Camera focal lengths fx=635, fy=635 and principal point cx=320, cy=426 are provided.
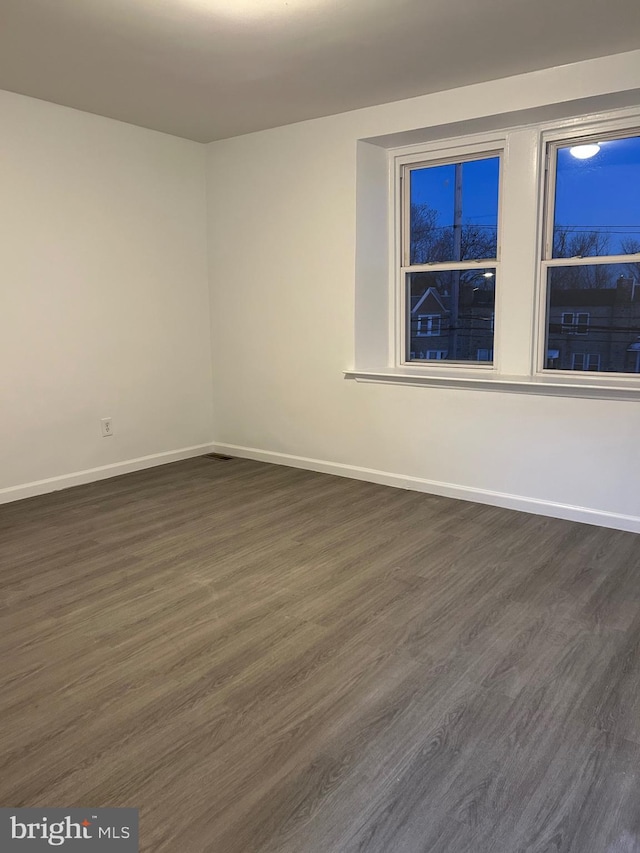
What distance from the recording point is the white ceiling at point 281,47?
2.72 meters

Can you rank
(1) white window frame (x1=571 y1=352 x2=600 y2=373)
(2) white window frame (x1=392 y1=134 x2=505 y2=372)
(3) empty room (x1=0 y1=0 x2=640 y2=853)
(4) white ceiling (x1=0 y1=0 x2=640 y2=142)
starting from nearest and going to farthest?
(3) empty room (x1=0 y1=0 x2=640 y2=853) < (4) white ceiling (x1=0 y1=0 x2=640 y2=142) < (1) white window frame (x1=571 y1=352 x2=600 y2=373) < (2) white window frame (x1=392 y1=134 x2=505 y2=372)

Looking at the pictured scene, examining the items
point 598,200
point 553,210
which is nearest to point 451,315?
point 553,210

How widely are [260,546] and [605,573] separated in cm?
167

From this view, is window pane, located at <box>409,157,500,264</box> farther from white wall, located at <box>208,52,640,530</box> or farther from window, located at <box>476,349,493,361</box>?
window, located at <box>476,349,493,361</box>

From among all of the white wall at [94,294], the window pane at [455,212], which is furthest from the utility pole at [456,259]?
the white wall at [94,294]

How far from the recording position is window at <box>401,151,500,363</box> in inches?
160

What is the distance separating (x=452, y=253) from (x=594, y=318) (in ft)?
3.38

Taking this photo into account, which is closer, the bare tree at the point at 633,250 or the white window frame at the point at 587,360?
the bare tree at the point at 633,250

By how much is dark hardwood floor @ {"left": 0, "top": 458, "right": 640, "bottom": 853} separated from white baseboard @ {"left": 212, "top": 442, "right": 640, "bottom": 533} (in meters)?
0.14

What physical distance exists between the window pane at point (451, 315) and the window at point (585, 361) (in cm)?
53

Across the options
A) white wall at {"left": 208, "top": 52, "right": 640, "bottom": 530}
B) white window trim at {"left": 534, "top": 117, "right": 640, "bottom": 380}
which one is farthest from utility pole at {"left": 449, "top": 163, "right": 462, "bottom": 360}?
white window trim at {"left": 534, "top": 117, "right": 640, "bottom": 380}

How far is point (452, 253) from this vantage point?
4.24m

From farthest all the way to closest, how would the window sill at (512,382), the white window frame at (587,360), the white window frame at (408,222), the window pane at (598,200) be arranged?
the white window frame at (408,222) < the white window frame at (587,360) < the window pane at (598,200) < the window sill at (512,382)

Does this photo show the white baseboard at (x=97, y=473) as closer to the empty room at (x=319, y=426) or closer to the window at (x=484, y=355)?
the empty room at (x=319, y=426)
